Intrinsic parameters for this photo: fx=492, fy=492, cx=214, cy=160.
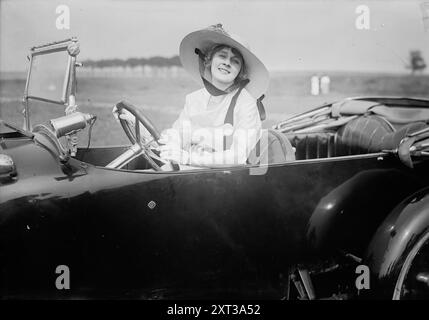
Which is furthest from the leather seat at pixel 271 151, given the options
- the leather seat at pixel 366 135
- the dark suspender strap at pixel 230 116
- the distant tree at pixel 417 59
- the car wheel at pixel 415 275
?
the distant tree at pixel 417 59

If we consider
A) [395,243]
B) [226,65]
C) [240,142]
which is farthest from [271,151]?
[395,243]

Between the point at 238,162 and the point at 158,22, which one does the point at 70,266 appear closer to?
the point at 238,162

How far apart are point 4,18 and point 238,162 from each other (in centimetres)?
113

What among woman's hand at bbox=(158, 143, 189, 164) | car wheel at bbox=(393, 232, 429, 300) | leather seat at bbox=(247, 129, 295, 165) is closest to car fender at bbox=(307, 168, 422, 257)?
car wheel at bbox=(393, 232, 429, 300)

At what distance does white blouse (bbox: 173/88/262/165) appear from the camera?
2166 millimetres

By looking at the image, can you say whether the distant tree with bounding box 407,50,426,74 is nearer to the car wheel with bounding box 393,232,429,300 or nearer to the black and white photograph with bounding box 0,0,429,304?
the black and white photograph with bounding box 0,0,429,304

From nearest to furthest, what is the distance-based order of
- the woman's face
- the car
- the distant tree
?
the car < the woman's face < the distant tree

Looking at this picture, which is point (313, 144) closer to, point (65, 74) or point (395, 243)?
point (395, 243)

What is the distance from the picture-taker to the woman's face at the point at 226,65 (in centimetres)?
234

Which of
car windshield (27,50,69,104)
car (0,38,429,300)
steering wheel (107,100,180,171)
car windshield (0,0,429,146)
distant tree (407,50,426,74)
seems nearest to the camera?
car (0,38,429,300)

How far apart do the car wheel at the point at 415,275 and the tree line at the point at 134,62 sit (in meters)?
1.59

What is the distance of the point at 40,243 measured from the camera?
5.74ft

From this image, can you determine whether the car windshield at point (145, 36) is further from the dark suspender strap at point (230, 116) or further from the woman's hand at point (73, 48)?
the dark suspender strap at point (230, 116)

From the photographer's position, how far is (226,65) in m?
2.35
